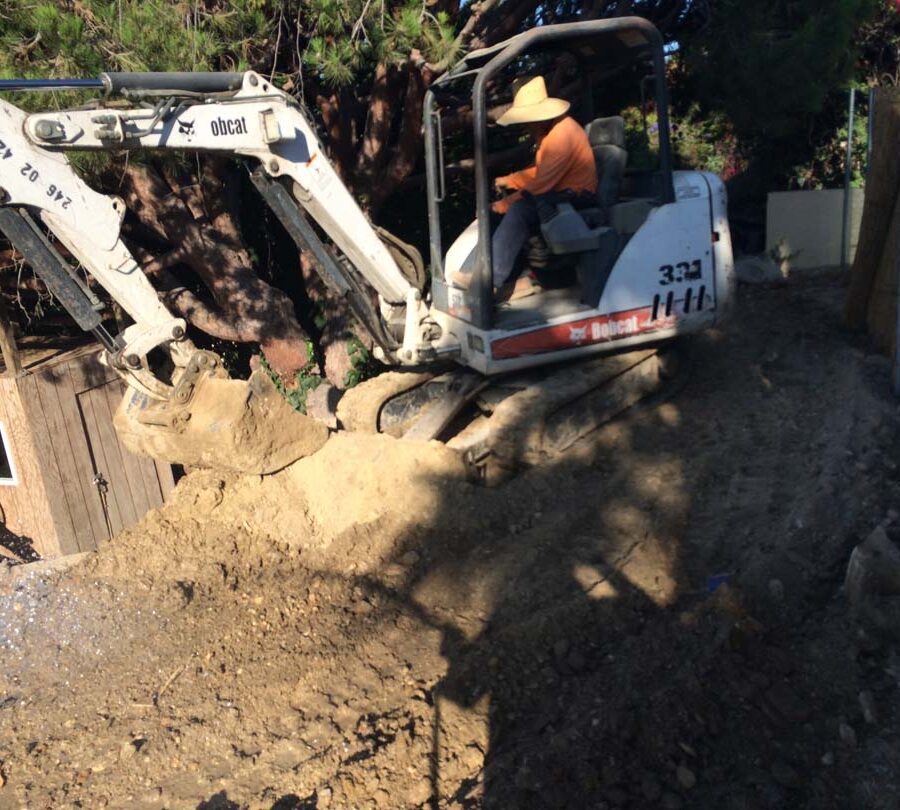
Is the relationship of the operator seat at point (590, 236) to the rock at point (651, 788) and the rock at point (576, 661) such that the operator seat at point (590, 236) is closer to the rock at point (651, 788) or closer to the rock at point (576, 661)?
the rock at point (576, 661)

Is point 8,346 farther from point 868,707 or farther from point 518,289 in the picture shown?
point 868,707

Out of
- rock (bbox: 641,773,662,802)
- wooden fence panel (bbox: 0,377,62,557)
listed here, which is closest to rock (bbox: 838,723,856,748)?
rock (bbox: 641,773,662,802)

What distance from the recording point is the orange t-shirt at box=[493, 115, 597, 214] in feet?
17.5

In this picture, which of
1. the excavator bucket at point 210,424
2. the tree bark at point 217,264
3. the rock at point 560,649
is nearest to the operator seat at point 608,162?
the excavator bucket at point 210,424

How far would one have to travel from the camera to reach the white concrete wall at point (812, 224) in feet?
30.2

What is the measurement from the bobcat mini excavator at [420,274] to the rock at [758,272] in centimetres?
297

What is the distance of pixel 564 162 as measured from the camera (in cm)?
538

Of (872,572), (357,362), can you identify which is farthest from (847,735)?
(357,362)

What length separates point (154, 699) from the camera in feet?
13.2

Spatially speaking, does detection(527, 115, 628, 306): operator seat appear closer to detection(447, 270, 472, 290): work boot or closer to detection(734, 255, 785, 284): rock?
detection(447, 270, 472, 290): work boot

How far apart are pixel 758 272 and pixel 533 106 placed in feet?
14.4

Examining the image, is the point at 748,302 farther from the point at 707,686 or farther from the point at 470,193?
the point at 707,686

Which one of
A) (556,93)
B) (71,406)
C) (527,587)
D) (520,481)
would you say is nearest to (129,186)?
(71,406)

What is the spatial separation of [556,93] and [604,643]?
4940 millimetres
